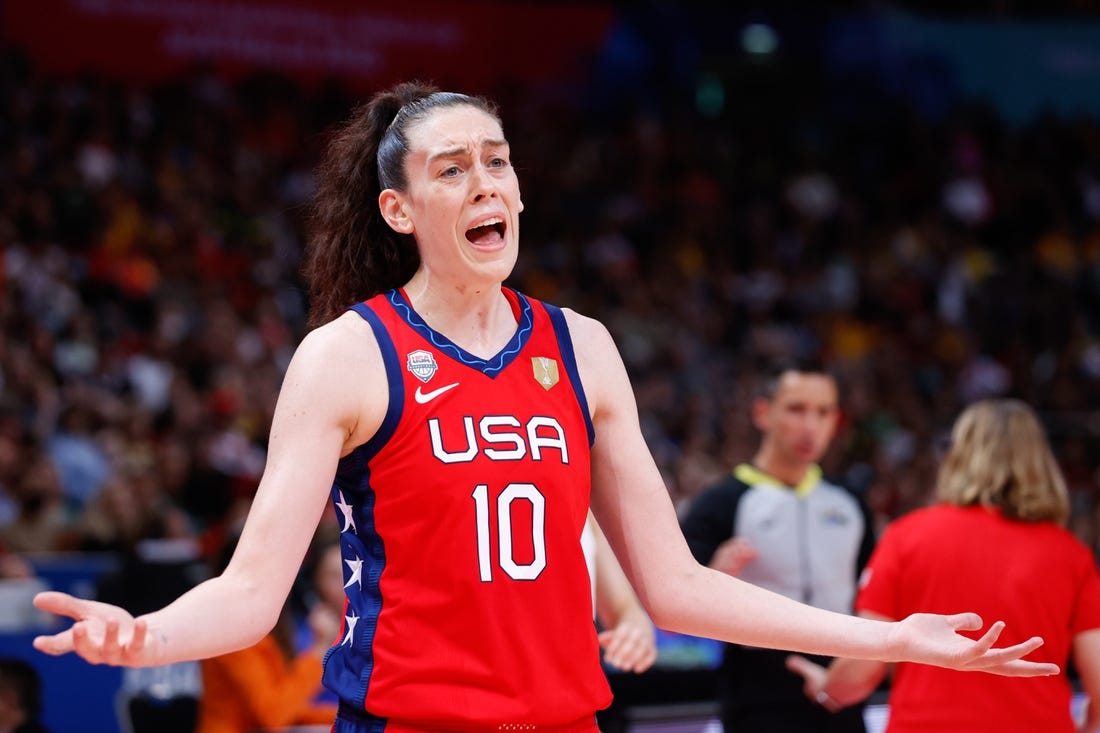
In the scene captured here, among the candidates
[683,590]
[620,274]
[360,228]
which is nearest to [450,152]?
[360,228]

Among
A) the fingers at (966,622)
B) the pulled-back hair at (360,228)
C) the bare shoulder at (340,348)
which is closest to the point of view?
the fingers at (966,622)

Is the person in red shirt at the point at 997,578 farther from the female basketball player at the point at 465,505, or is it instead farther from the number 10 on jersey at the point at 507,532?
the number 10 on jersey at the point at 507,532

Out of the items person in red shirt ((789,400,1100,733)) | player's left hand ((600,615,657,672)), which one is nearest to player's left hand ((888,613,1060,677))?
player's left hand ((600,615,657,672))

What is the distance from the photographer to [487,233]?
2992 mm

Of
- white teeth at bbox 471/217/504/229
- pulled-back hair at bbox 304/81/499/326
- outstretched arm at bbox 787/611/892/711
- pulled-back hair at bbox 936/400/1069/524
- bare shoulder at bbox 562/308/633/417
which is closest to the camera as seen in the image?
white teeth at bbox 471/217/504/229

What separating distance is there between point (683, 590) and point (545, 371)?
21.0 inches

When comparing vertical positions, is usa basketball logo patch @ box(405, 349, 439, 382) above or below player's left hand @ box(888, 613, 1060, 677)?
above

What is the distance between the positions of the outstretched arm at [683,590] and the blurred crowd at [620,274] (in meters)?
7.00

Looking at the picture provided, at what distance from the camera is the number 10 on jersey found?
107 inches

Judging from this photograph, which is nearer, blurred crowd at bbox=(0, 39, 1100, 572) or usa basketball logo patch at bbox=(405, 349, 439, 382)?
usa basketball logo patch at bbox=(405, 349, 439, 382)

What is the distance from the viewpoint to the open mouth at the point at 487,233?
9.64 feet

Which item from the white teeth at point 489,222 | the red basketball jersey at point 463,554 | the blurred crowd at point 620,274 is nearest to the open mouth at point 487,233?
the white teeth at point 489,222

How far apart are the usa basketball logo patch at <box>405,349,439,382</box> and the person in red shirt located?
2.19 meters

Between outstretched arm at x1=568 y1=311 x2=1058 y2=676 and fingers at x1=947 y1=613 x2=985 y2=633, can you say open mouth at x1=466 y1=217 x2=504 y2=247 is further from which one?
fingers at x1=947 y1=613 x2=985 y2=633
